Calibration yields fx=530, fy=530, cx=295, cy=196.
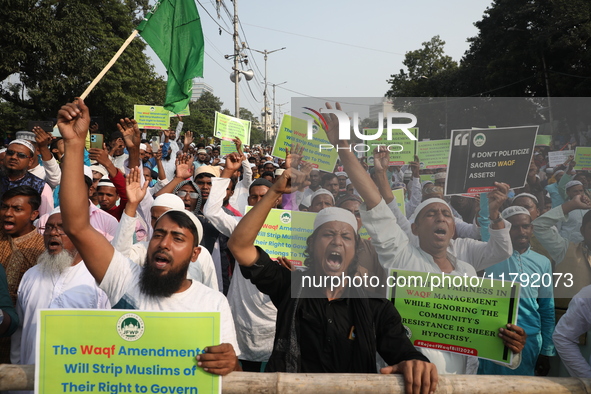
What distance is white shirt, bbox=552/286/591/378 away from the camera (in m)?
2.72

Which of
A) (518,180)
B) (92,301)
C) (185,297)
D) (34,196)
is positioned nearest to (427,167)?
(518,180)

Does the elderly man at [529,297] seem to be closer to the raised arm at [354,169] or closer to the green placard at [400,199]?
the green placard at [400,199]

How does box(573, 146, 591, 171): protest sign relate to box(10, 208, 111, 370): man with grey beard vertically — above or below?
above

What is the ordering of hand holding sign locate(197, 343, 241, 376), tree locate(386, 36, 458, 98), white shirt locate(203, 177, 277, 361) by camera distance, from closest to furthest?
1. hand holding sign locate(197, 343, 241, 376)
2. white shirt locate(203, 177, 277, 361)
3. tree locate(386, 36, 458, 98)

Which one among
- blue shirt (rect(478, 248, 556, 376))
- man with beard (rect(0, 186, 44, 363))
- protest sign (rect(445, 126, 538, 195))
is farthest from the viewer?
man with beard (rect(0, 186, 44, 363))

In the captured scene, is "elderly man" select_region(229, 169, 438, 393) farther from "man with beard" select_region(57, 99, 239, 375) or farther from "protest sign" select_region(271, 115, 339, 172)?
"man with beard" select_region(57, 99, 239, 375)

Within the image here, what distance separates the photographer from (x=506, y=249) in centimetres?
267

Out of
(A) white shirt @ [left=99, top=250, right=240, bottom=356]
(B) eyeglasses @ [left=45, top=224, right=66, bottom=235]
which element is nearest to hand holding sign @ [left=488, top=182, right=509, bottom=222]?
(A) white shirt @ [left=99, top=250, right=240, bottom=356]

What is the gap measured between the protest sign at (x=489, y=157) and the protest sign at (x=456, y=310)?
1.62 ft

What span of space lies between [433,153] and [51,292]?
2.33 metres

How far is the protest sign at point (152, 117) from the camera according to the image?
10.5 meters

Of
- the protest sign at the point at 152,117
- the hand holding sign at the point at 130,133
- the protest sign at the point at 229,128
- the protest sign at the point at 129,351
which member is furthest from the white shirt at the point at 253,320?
the protest sign at the point at 152,117

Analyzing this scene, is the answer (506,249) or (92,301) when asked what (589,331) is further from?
(92,301)

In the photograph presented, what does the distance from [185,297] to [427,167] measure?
1684 mm
